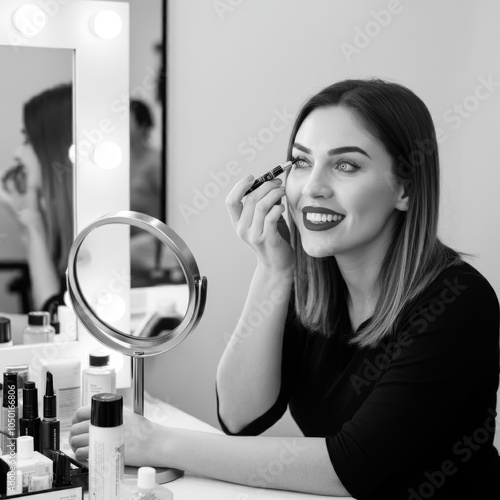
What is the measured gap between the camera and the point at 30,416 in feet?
3.28

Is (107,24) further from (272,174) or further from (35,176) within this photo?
(272,174)

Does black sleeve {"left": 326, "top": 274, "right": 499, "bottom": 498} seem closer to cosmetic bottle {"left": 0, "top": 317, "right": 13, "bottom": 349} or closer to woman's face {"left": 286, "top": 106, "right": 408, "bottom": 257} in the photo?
woman's face {"left": 286, "top": 106, "right": 408, "bottom": 257}

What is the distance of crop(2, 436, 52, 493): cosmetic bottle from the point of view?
0.87 metres

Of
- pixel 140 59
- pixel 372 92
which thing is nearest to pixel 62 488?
pixel 372 92

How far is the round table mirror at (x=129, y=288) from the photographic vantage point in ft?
3.51

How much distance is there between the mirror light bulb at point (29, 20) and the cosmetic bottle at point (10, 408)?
591 millimetres

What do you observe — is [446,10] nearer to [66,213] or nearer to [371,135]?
[371,135]

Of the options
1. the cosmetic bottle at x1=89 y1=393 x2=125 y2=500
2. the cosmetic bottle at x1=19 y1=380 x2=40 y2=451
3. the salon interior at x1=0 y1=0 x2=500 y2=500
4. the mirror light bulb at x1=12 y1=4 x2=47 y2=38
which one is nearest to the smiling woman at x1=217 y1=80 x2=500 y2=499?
the salon interior at x1=0 y1=0 x2=500 y2=500

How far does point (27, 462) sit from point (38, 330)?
1.55 feet

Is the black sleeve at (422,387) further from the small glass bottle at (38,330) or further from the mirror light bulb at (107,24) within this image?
the mirror light bulb at (107,24)

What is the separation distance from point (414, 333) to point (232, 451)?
293 mm

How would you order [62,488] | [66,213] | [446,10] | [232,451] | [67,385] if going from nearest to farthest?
[62,488], [232,451], [67,385], [66,213], [446,10]

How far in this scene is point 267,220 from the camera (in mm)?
1171

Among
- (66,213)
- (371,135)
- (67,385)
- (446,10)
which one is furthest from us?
(446,10)
